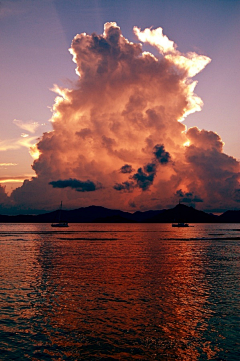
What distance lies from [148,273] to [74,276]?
12052 millimetres

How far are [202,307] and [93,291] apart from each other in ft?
42.7

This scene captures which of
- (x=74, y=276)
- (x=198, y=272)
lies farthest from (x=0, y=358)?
(x=198, y=272)

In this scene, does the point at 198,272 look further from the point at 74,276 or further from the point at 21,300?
the point at 21,300

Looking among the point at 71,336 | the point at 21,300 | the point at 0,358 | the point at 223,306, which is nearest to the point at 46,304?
the point at 21,300

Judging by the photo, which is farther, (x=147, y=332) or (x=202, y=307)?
(x=202, y=307)

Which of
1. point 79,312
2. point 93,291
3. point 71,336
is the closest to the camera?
point 71,336

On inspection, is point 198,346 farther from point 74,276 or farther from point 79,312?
point 74,276

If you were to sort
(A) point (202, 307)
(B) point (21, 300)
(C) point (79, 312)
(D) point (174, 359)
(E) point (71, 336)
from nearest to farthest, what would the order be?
(D) point (174, 359) → (E) point (71, 336) → (C) point (79, 312) → (A) point (202, 307) → (B) point (21, 300)

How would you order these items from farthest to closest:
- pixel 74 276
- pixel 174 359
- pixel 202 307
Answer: pixel 74 276 → pixel 202 307 → pixel 174 359

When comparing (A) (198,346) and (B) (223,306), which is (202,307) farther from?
(A) (198,346)

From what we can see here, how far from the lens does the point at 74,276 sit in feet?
155

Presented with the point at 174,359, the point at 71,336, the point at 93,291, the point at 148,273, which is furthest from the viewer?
the point at 148,273

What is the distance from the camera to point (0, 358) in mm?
18828

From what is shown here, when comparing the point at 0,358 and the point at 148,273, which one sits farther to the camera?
the point at 148,273
